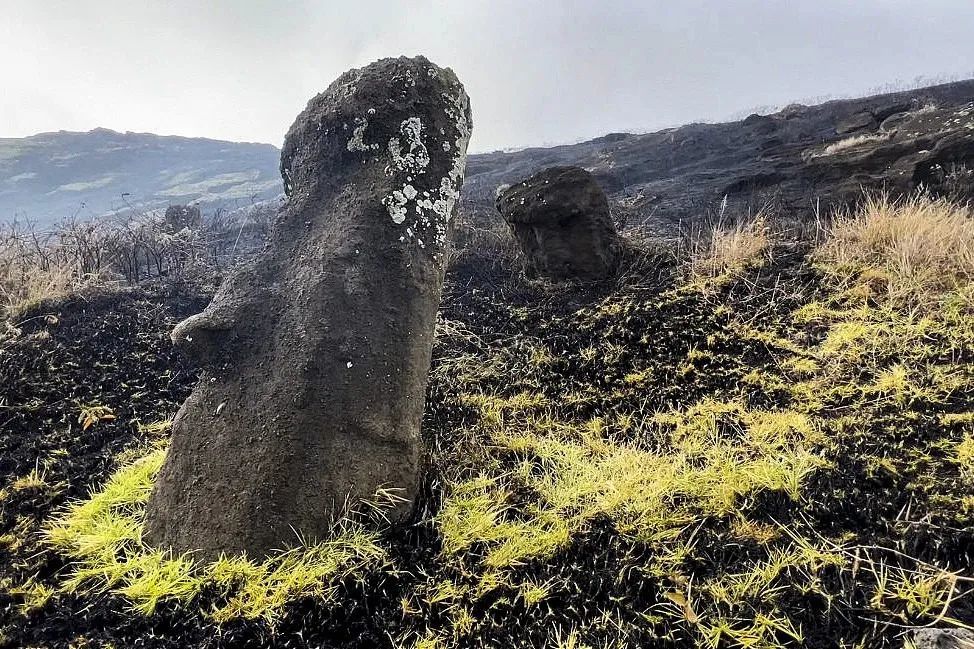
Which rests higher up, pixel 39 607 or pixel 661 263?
pixel 661 263

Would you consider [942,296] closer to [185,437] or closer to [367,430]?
[367,430]

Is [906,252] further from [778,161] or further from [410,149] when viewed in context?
[778,161]

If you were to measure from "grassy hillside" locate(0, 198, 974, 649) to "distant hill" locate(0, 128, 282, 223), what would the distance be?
2435 cm

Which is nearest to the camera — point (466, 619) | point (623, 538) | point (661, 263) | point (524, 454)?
point (466, 619)

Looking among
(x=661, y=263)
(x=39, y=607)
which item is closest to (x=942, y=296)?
(x=661, y=263)

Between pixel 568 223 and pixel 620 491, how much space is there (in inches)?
141

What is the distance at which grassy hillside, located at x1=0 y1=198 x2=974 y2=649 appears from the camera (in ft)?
5.58

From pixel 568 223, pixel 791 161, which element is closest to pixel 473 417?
pixel 568 223

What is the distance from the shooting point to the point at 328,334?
2342 mm

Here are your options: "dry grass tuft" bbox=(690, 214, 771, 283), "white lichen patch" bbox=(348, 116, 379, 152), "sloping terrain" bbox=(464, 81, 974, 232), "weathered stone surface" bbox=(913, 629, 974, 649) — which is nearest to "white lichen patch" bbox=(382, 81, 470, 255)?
"white lichen patch" bbox=(348, 116, 379, 152)

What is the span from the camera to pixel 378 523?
7.18 feet

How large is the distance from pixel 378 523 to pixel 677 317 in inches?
113

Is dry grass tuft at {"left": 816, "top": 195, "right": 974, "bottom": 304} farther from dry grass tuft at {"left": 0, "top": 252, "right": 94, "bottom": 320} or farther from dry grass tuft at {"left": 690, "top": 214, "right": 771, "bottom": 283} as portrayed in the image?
dry grass tuft at {"left": 0, "top": 252, "right": 94, "bottom": 320}

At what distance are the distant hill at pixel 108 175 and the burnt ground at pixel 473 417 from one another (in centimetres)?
2288
